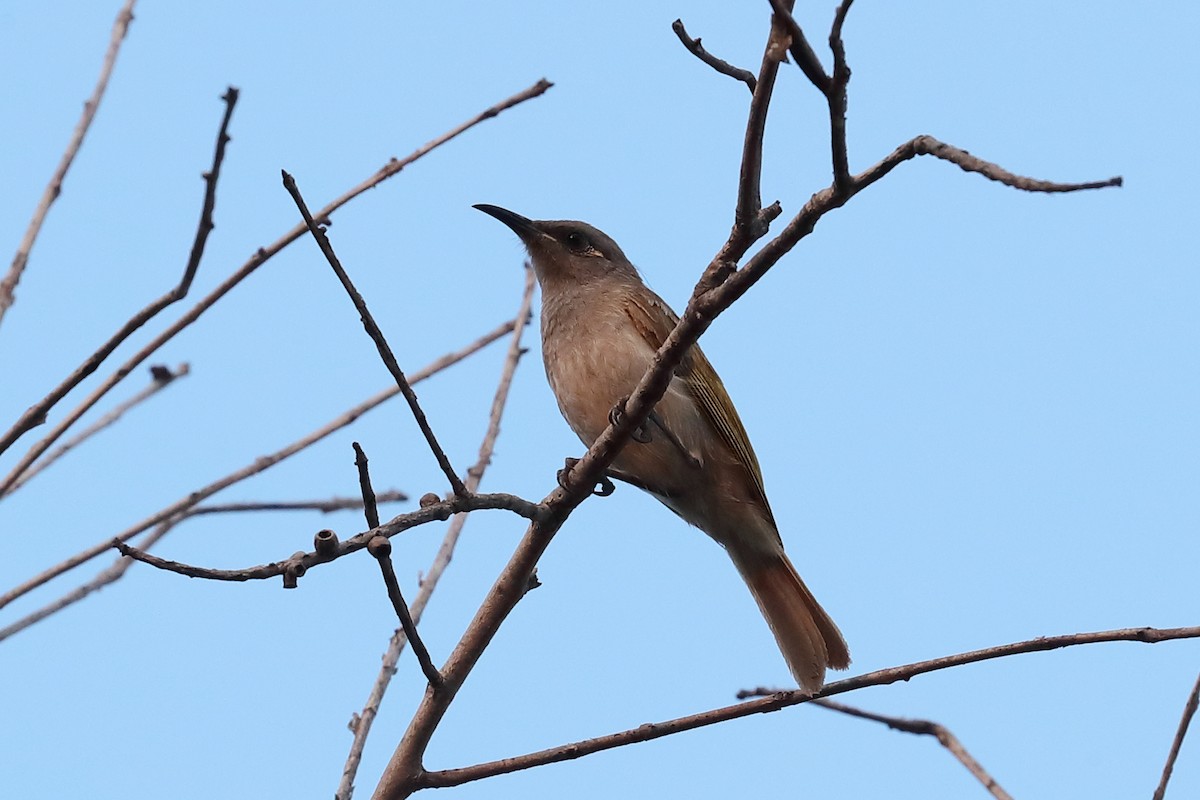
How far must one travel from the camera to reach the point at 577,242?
6.70 metres

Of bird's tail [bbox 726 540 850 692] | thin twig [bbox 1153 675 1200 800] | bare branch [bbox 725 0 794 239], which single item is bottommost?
thin twig [bbox 1153 675 1200 800]

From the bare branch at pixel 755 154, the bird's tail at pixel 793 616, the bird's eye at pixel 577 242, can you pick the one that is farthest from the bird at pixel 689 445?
the bare branch at pixel 755 154

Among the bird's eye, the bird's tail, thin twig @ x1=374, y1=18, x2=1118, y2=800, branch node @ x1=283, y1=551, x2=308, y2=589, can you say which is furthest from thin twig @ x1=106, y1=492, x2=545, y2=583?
the bird's eye

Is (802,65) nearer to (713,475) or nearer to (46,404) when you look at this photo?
(46,404)

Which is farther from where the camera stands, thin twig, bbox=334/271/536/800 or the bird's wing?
the bird's wing

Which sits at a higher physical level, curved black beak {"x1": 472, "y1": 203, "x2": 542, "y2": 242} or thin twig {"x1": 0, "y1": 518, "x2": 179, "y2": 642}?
curved black beak {"x1": 472, "y1": 203, "x2": 542, "y2": 242}

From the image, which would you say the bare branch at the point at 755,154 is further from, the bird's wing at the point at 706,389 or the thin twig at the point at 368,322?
the bird's wing at the point at 706,389

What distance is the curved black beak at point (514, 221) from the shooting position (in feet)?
21.8

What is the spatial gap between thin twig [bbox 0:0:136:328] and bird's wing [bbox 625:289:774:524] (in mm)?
2450

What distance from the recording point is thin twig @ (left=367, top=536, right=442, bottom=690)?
2727 millimetres

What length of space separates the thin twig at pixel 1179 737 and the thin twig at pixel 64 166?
10.3 feet

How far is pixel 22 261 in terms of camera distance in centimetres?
379

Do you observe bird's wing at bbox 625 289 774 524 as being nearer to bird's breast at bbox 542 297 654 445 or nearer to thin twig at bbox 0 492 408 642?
bird's breast at bbox 542 297 654 445

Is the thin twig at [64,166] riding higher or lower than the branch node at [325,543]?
higher
